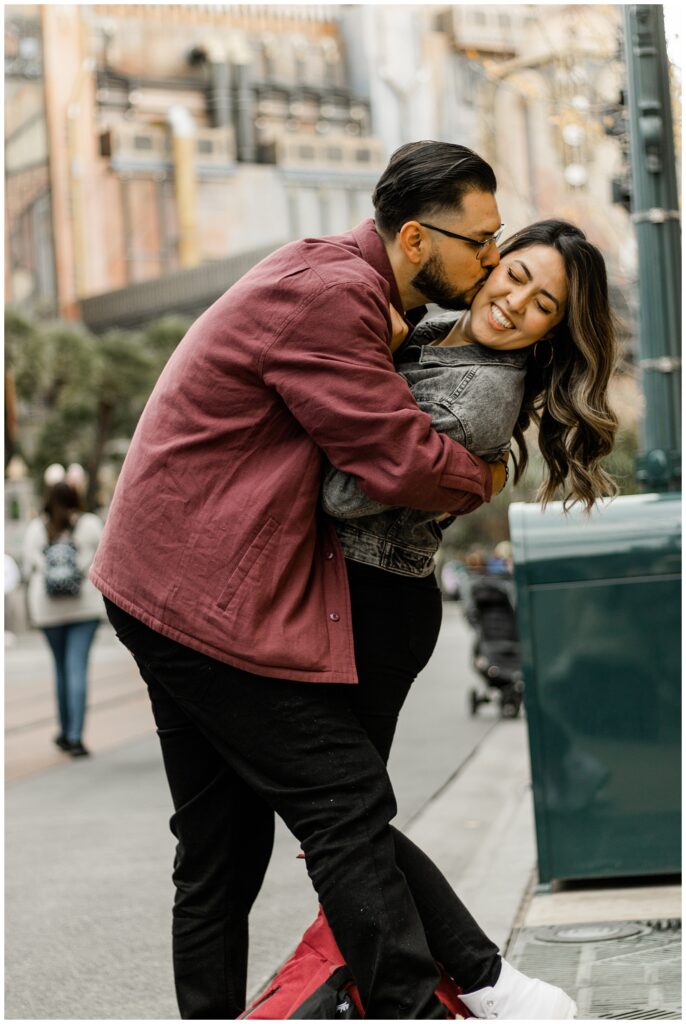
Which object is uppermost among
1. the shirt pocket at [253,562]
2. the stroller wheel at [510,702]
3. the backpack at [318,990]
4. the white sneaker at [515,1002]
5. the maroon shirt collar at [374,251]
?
the maroon shirt collar at [374,251]

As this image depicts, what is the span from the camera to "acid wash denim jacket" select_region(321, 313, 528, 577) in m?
2.60

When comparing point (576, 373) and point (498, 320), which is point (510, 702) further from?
point (498, 320)

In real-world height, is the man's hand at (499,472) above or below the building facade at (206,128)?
below

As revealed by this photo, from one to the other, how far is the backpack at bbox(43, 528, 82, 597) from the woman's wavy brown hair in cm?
657

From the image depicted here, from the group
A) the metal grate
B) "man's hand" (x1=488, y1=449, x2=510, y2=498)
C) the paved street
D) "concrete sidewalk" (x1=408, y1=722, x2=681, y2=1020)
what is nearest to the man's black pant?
"man's hand" (x1=488, y1=449, x2=510, y2=498)

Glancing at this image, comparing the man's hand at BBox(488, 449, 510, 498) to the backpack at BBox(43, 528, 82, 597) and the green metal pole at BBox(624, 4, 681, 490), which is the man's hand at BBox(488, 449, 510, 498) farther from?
the backpack at BBox(43, 528, 82, 597)

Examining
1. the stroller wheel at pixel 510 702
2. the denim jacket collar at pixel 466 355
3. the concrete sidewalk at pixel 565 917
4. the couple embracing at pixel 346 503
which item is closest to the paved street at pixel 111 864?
the stroller wheel at pixel 510 702

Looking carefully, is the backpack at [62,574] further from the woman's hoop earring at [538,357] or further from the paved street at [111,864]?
the woman's hoop earring at [538,357]

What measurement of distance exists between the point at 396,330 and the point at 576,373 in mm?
377

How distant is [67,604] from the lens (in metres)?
9.19

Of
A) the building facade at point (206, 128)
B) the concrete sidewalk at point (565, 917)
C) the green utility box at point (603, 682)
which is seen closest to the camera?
the concrete sidewalk at point (565, 917)

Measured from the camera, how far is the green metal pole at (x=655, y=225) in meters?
5.63

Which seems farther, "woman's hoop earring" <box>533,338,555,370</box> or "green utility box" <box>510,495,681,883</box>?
"green utility box" <box>510,495,681,883</box>

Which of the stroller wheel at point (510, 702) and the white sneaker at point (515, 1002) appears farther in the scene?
the stroller wheel at point (510, 702)
